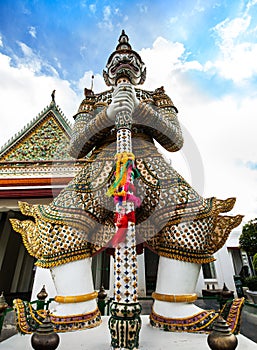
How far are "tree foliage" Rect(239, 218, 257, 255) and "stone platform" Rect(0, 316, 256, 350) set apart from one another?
499 centimetres

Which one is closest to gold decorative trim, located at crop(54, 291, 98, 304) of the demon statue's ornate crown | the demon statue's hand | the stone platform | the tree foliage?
the stone platform

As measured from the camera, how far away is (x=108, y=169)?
57.3 inches

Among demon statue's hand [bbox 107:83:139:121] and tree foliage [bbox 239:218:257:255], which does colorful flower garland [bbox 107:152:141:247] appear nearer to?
demon statue's hand [bbox 107:83:139:121]

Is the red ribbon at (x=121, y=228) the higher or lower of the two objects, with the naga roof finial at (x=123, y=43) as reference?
lower

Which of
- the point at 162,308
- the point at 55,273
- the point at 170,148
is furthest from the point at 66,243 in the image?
the point at 170,148

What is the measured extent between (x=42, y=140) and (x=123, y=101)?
4.40 m

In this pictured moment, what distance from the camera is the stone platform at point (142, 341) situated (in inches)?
42.3

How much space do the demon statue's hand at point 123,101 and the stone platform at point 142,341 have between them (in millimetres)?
1249

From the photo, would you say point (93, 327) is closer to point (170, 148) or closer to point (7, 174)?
point (170, 148)

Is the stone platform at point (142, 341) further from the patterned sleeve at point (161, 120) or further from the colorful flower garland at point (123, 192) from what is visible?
the patterned sleeve at point (161, 120)

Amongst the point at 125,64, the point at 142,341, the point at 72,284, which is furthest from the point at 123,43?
Answer: the point at 142,341

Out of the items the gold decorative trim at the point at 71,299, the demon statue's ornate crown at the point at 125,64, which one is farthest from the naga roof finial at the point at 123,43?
the gold decorative trim at the point at 71,299

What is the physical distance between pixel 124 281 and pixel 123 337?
0.20 metres

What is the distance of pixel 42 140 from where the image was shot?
5.26 m
